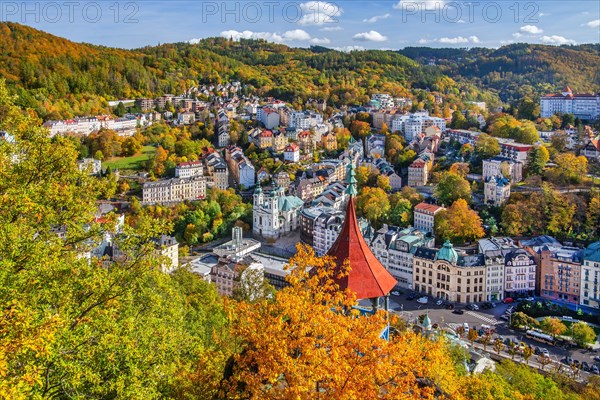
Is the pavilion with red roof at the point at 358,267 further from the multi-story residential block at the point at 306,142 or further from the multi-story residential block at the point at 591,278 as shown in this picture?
the multi-story residential block at the point at 306,142

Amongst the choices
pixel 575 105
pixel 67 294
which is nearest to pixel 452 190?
pixel 575 105

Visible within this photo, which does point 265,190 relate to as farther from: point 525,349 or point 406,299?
point 525,349

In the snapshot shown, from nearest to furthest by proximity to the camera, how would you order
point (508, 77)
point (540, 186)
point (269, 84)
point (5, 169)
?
point (5, 169), point (540, 186), point (269, 84), point (508, 77)

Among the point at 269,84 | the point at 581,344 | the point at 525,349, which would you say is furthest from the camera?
the point at 269,84

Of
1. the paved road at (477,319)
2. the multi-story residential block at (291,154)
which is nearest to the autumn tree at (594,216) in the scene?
the paved road at (477,319)

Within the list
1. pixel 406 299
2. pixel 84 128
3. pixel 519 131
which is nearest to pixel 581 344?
pixel 406 299

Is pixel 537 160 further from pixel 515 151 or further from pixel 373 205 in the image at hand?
pixel 373 205
